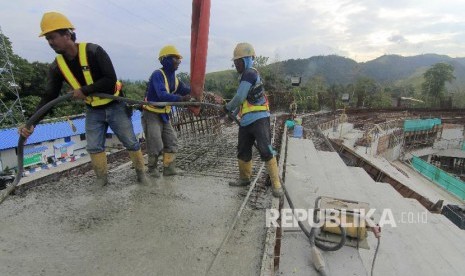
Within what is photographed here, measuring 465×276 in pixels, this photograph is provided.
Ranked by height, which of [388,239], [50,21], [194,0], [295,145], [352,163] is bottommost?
[352,163]

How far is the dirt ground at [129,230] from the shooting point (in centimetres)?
241

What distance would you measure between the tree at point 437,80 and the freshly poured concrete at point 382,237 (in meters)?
49.2

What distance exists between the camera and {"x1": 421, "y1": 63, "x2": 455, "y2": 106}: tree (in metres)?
45.8

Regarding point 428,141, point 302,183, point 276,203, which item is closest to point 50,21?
point 276,203

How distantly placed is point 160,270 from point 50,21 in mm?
2593

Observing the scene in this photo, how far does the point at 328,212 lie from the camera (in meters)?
2.93

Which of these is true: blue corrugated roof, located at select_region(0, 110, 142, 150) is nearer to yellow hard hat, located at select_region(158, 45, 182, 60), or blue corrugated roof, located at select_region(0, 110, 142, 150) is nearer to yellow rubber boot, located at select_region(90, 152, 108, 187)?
yellow rubber boot, located at select_region(90, 152, 108, 187)

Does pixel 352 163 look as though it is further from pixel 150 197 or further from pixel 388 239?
pixel 150 197

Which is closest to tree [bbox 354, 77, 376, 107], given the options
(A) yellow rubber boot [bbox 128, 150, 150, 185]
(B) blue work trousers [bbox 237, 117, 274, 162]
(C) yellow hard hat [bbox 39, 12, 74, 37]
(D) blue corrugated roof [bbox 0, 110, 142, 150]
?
(D) blue corrugated roof [bbox 0, 110, 142, 150]

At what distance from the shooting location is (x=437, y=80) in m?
46.7

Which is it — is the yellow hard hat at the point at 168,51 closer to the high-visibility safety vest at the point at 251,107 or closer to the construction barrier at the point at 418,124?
the high-visibility safety vest at the point at 251,107

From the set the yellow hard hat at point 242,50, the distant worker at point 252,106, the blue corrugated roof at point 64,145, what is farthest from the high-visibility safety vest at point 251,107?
the blue corrugated roof at point 64,145

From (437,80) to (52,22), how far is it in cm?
5677

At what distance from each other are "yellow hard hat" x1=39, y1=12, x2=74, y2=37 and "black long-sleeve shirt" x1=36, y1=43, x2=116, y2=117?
1.09 feet
